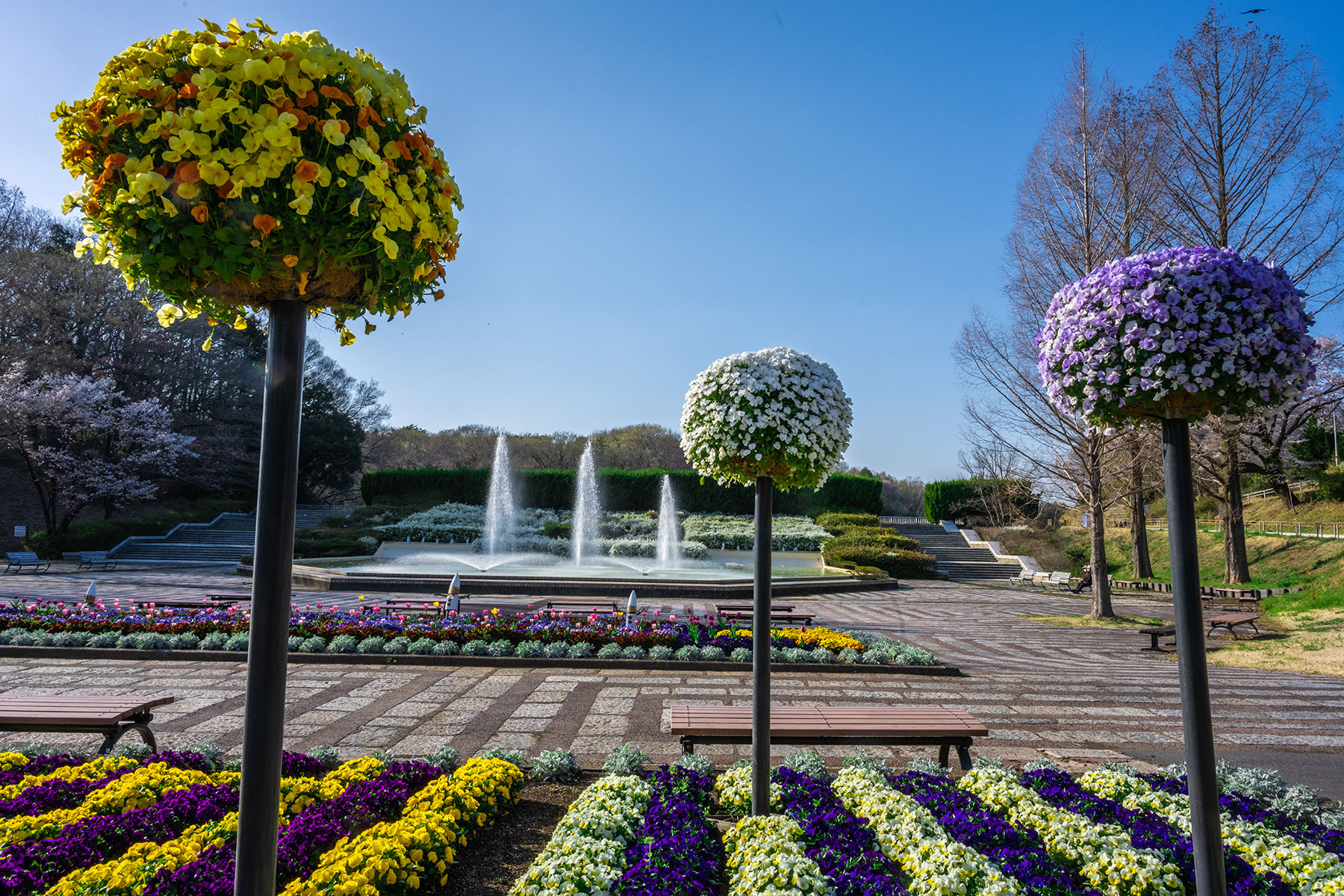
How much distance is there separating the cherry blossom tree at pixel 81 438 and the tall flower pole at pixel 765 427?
25.2 m

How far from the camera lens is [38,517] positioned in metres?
25.5

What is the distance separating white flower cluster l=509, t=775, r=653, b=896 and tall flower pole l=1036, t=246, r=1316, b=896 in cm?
190

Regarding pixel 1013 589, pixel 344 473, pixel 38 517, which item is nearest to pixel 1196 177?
pixel 1013 589

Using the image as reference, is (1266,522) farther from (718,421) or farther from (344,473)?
(344,473)

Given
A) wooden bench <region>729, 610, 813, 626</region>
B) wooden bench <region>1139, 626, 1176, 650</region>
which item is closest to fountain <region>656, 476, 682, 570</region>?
wooden bench <region>729, 610, 813, 626</region>

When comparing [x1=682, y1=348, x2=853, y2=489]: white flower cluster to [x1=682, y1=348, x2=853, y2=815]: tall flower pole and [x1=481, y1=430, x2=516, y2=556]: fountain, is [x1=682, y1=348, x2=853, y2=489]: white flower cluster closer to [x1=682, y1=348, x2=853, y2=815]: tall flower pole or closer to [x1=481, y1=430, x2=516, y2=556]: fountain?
[x1=682, y1=348, x2=853, y2=815]: tall flower pole

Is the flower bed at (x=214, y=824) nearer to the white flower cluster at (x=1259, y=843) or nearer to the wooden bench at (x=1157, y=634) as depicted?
the white flower cluster at (x=1259, y=843)

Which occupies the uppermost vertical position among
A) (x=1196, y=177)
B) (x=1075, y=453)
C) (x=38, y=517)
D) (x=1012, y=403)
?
(x=1196, y=177)

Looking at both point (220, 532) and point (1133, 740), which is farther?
point (220, 532)

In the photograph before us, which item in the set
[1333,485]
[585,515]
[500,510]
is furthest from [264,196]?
[1333,485]

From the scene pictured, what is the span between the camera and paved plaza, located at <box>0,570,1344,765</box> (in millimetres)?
4852

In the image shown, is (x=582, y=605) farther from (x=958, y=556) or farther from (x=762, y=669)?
(x=958, y=556)

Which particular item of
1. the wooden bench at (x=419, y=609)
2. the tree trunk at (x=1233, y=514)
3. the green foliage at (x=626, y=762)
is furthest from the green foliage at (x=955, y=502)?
the green foliage at (x=626, y=762)

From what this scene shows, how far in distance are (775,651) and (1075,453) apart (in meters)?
8.20
